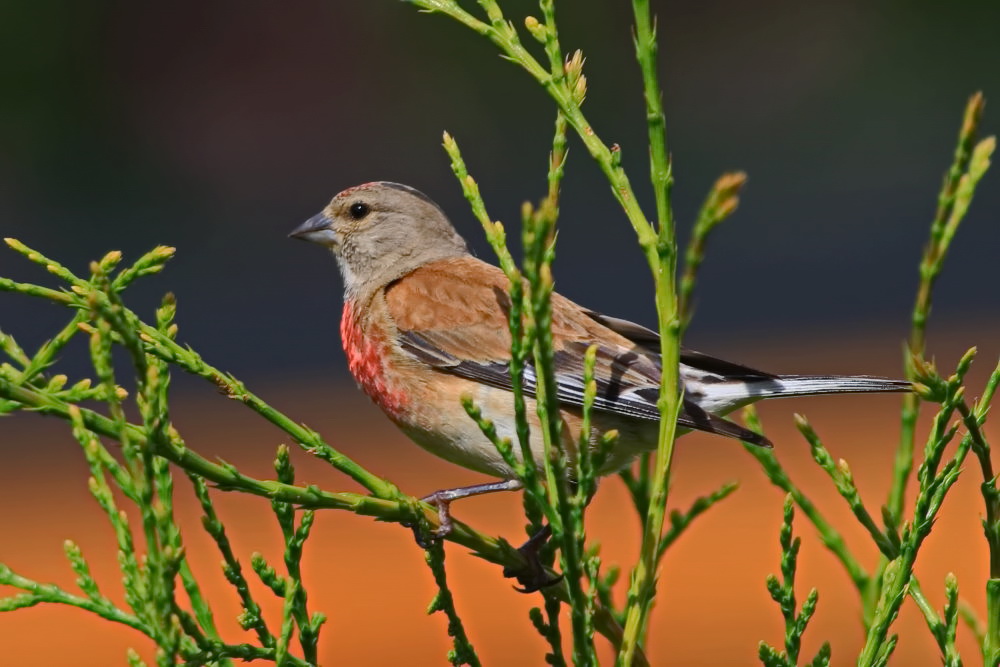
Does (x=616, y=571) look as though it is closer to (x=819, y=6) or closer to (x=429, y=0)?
(x=429, y=0)

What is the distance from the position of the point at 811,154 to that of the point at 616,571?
15949 millimetres

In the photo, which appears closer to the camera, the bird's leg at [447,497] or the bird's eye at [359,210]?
the bird's leg at [447,497]

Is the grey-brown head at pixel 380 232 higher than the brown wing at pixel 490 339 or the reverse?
higher

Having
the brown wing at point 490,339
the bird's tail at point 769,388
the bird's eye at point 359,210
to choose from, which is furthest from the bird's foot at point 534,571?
the bird's eye at point 359,210

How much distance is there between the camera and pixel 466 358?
11.9 ft

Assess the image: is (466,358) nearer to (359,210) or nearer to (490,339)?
(490,339)

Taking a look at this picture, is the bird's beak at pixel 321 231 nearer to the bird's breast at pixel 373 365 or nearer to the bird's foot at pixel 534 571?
the bird's breast at pixel 373 365

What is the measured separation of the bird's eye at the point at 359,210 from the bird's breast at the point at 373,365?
0.52 meters

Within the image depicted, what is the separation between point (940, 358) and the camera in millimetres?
11844

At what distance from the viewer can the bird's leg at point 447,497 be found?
237 centimetres

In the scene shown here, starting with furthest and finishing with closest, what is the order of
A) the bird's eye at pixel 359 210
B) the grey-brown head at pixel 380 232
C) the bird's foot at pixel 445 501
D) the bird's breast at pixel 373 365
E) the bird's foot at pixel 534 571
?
the bird's eye at pixel 359 210, the grey-brown head at pixel 380 232, the bird's breast at pixel 373 365, the bird's foot at pixel 534 571, the bird's foot at pixel 445 501

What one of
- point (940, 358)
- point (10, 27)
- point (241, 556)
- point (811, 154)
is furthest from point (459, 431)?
point (811, 154)

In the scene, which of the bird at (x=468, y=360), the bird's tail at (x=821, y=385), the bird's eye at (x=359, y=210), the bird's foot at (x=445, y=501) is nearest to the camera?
the bird's foot at (x=445, y=501)

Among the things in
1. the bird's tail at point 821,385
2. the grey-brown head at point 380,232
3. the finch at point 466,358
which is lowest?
the bird's tail at point 821,385
